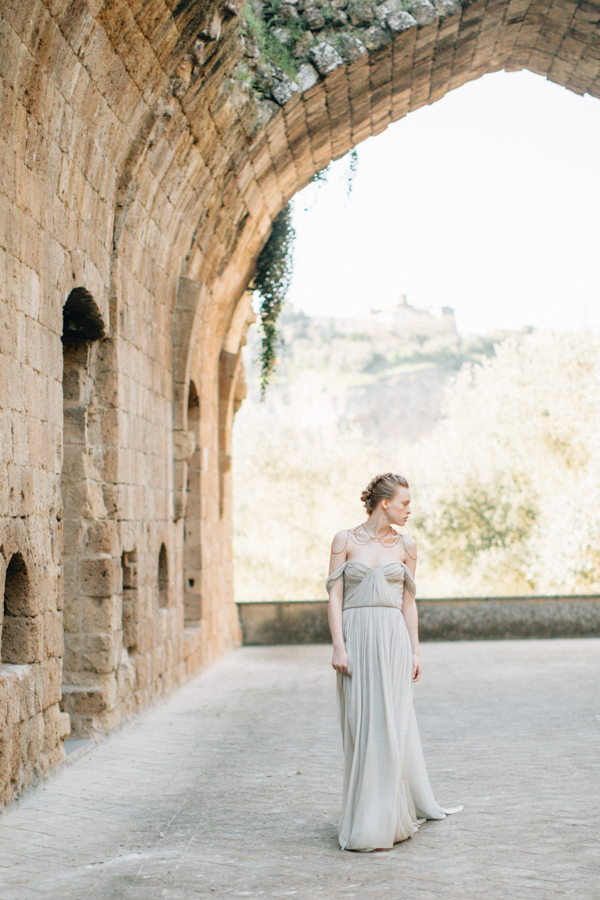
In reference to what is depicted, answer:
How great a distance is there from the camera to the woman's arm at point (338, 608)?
171 inches

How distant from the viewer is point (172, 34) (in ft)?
22.5

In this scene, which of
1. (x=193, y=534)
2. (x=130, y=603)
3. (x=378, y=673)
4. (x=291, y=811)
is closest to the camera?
(x=378, y=673)

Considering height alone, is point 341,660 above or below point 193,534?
below

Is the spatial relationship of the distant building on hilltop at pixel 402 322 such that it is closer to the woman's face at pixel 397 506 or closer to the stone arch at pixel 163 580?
the stone arch at pixel 163 580

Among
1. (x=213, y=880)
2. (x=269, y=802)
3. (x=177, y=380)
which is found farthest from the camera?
(x=177, y=380)

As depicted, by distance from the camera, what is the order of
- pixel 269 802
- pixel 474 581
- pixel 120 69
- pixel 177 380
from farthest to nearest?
pixel 474 581 < pixel 177 380 < pixel 120 69 < pixel 269 802

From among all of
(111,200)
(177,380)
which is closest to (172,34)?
(111,200)

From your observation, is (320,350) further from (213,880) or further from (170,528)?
(213,880)

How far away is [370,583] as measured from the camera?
4465 millimetres

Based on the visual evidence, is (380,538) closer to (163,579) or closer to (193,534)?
(163,579)

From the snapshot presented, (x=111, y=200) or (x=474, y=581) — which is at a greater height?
(x=111, y=200)

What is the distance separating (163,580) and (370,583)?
17.8 feet

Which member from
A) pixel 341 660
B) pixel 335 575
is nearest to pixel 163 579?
pixel 335 575

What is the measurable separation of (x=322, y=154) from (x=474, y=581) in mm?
23858
